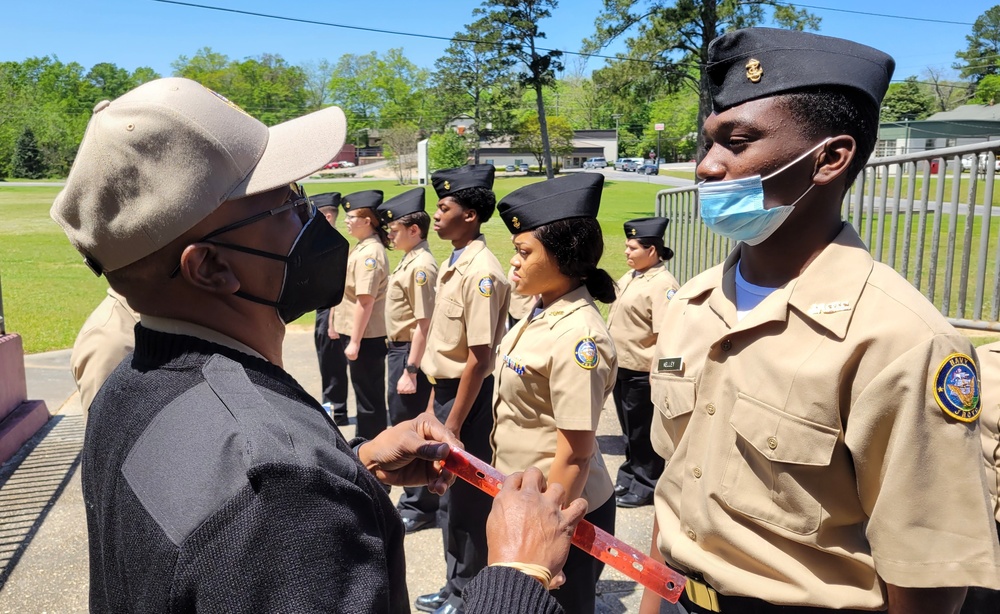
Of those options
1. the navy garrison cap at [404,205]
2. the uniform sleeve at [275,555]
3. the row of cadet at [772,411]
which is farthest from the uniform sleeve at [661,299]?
the uniform sleeve at [275,555]

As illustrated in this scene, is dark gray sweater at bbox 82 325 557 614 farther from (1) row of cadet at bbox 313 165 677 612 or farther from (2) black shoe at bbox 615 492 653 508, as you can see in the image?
(2) black shoe at bbox 615 492 653 508

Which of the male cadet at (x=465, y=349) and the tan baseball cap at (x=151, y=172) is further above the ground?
the tan baseball cap at (x=151, y=172)

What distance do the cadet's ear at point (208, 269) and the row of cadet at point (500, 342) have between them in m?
1.63

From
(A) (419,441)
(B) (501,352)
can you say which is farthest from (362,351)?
(A) (419,441)

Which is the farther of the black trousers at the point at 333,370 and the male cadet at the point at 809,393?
the black trousers at the point at 333,370

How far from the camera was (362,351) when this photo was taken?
6.19 metres

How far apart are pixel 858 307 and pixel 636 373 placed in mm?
3879

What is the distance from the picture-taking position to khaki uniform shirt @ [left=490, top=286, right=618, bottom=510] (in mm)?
2717

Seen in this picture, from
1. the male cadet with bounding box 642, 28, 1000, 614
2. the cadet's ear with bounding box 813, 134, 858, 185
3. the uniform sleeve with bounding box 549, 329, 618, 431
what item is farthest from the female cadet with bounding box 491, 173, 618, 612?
the cadet's ear with bounding box 813, 134, 858, 185

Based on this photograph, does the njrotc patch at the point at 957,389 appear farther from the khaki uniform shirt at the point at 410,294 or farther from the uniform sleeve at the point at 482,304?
the khaki uniform shirt at the point at 410,294

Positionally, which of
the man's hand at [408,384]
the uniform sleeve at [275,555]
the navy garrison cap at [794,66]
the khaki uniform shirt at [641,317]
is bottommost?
the man's hand at [408,384]

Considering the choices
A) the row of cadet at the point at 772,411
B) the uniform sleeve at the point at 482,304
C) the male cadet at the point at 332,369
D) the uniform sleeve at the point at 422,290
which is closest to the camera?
the row of cadet at the point at 772,411

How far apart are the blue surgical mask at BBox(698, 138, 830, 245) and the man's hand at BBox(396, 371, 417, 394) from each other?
3399mm

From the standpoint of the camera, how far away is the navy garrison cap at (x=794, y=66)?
173 centimetres
